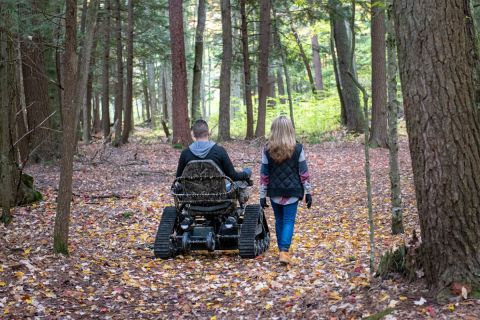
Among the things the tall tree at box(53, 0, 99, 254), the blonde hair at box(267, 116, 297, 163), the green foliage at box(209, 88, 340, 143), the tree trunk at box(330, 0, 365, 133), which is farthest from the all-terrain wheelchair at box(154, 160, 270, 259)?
the tree trunk at box(330, 0, 365, 133)

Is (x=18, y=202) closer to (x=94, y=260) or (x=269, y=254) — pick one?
(x=94, y=260)

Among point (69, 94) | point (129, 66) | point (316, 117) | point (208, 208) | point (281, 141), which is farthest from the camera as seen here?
point (316, 117)

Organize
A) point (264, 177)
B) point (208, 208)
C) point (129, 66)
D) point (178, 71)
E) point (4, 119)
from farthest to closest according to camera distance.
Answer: point (129, 66), point (178, 71), point (4, 119), point (208, 208), point (264, 177)

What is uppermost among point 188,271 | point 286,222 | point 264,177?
point 264,177

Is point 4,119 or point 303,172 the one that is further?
point 4,119

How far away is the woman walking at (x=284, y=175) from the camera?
6703mm

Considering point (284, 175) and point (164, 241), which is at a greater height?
point (284, 175)

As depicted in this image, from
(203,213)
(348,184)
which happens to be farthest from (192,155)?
(348,184)

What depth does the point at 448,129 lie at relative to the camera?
160 inches

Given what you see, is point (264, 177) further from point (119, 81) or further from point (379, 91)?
point (119, 81)

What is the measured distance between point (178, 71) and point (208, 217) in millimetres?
12263

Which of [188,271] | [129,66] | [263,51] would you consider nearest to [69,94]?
A: [188,271]

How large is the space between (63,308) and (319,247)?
377 centimetres

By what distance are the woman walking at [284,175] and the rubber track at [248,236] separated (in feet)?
1.16
